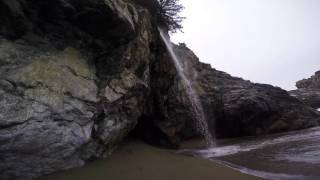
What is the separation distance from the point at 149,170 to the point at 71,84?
7.05 ft

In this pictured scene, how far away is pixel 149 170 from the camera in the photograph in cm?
573

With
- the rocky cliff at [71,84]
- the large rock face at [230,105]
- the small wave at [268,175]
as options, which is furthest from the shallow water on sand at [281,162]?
the large rock face at [230,105]

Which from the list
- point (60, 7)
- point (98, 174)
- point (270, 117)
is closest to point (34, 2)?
point (60, 7)

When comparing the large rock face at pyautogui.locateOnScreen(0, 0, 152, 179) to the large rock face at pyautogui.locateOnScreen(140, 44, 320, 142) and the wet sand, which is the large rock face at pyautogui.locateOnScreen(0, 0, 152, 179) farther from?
the large rock face at pyautogui.locateOnScreen(140, 44, 320, 142)

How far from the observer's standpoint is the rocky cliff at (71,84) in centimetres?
510

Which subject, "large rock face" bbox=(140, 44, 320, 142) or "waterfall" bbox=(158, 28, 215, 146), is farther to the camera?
"waterfall" bbox=(158, 28, 215, 146)

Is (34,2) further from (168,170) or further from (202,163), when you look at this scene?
(202,163)

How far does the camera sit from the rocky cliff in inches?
201

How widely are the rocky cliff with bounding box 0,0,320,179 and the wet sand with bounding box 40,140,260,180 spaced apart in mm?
298

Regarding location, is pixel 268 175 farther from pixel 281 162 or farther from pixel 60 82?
pixel 60 82

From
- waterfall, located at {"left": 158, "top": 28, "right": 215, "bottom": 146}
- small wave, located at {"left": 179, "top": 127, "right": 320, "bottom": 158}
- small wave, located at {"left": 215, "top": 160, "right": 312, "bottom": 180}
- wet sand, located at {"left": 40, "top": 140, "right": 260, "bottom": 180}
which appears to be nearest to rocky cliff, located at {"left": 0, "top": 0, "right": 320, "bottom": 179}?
wet sand, located at {"left": 40, "top": 140, "right": 260, "bottom": 180}

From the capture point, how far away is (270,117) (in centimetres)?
1246

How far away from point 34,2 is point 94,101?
6.88ft

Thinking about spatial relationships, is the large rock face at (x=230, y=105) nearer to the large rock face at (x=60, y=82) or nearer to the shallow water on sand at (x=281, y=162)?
the large rock face at (x=60, y=82)
